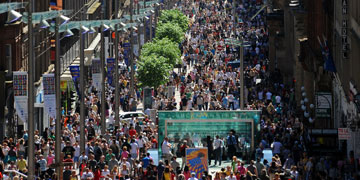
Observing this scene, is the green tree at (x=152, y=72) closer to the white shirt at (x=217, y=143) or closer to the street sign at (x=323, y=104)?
the street sign at (x=323, y=104)

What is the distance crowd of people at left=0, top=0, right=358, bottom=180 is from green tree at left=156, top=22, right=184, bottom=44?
152cm

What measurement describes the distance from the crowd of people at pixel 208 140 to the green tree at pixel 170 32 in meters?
1.52

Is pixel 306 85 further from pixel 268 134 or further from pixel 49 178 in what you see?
pixel 49 178

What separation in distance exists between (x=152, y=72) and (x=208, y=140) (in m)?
31.6

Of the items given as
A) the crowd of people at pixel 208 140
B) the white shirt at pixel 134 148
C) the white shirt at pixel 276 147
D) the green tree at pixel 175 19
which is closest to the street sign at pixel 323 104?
the crowd of people at pixel 208 140

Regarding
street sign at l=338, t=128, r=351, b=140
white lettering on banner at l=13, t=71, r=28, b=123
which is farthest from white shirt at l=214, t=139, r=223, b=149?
white lettering on banner at l=13, t=71, r=28, b=123

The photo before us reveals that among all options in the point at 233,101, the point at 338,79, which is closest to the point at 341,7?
the point at 338,79

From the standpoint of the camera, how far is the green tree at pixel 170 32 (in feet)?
343

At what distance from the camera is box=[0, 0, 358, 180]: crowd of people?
4303 cm

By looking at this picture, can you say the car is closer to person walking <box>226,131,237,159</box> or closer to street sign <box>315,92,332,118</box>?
street sign <box>315,92,332,118</box>

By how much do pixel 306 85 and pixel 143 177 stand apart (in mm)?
27646

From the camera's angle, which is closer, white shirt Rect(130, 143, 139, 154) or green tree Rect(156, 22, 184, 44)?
white shirt Rect(130, 143, 139, 154)

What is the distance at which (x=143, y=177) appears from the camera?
140 ft

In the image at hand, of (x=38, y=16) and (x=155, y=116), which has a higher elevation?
(x=38, y=16)
